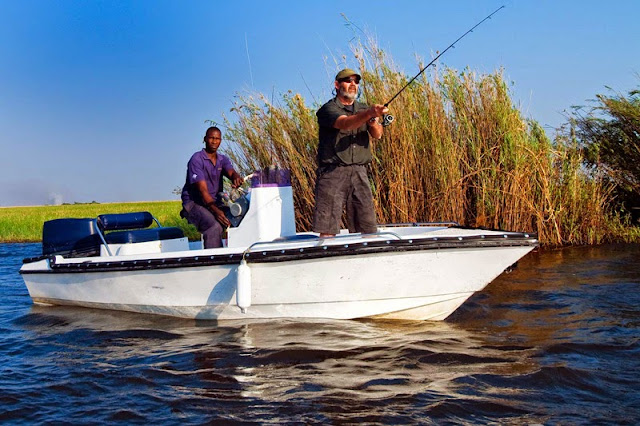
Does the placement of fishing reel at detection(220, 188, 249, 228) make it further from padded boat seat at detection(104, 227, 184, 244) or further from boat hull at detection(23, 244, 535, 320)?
padded boat seat at detection(104, 227, 184, 244)

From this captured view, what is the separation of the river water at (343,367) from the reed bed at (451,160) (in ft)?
7.20

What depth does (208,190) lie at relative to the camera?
22.8 ft

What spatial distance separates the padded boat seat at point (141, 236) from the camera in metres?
7.32

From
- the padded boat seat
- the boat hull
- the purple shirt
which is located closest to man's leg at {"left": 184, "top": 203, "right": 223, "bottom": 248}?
the purple shirt

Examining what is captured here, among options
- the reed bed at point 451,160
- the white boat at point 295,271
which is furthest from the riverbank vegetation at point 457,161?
the white boat at point 295,271

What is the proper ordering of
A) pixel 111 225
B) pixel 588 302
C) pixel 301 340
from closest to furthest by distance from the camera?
pixel 301 340
pixel 588 302
pixel 111 225

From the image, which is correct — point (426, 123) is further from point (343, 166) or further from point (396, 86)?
point (343, 166)

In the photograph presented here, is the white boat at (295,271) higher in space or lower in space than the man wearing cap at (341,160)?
lower

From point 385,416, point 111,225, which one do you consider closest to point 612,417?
point 385,416

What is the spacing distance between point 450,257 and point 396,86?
404 centimetres

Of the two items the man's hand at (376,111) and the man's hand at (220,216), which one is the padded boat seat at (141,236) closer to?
the man's hand at (220,216)

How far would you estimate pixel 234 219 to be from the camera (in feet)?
21.6

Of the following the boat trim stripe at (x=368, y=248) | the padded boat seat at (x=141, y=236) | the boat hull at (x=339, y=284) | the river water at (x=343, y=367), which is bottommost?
the river water at (x=343, y=367)

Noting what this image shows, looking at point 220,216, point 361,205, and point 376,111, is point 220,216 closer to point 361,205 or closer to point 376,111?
point 361,205
